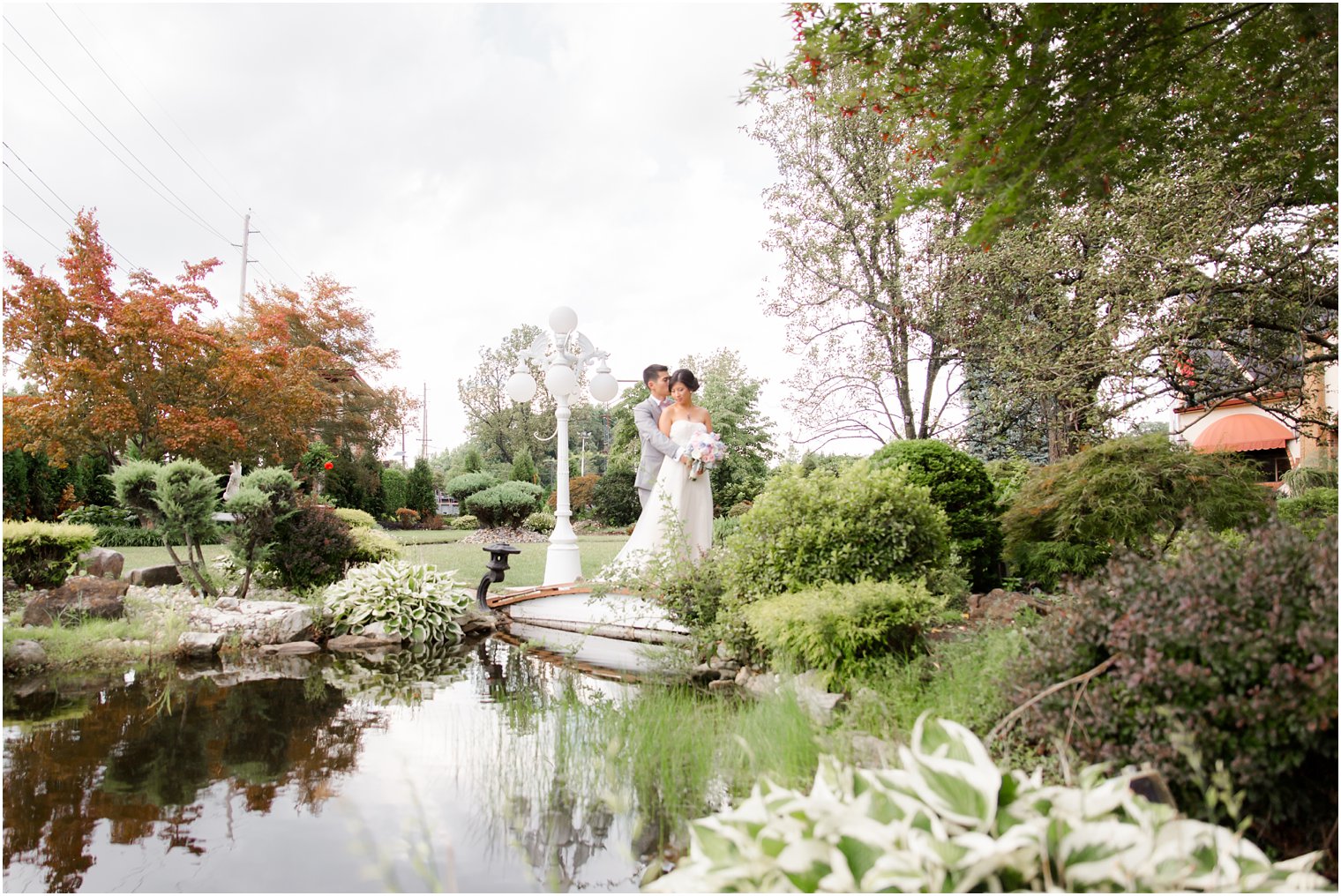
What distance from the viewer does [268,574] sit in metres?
8.34

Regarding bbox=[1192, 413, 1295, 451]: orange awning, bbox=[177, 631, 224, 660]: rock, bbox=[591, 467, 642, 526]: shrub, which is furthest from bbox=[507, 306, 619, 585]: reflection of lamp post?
bbox=[1192, 413, 1295, 451]: orange awning

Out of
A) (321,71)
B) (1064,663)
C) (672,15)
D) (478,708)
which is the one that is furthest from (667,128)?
(1064,663)

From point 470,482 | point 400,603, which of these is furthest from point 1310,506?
point 470,482

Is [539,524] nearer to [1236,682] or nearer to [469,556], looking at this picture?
[469,556]

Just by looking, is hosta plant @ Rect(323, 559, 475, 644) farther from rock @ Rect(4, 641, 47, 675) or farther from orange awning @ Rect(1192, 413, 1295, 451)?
orange awning @ Rect(1192, 413, 1295, 451)

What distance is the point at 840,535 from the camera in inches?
190

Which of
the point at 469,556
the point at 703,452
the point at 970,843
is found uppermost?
the point at 703,452

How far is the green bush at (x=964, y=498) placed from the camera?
6.99m

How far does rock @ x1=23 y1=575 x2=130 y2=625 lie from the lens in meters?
6.17

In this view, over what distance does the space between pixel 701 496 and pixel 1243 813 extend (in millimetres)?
5616

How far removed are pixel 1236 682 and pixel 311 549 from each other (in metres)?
8.11

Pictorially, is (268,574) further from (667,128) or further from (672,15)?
(672,15)

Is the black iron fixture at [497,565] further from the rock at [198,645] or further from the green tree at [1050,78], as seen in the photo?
the green tree at [1050,78]

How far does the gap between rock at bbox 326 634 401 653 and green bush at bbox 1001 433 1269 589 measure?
628cm
